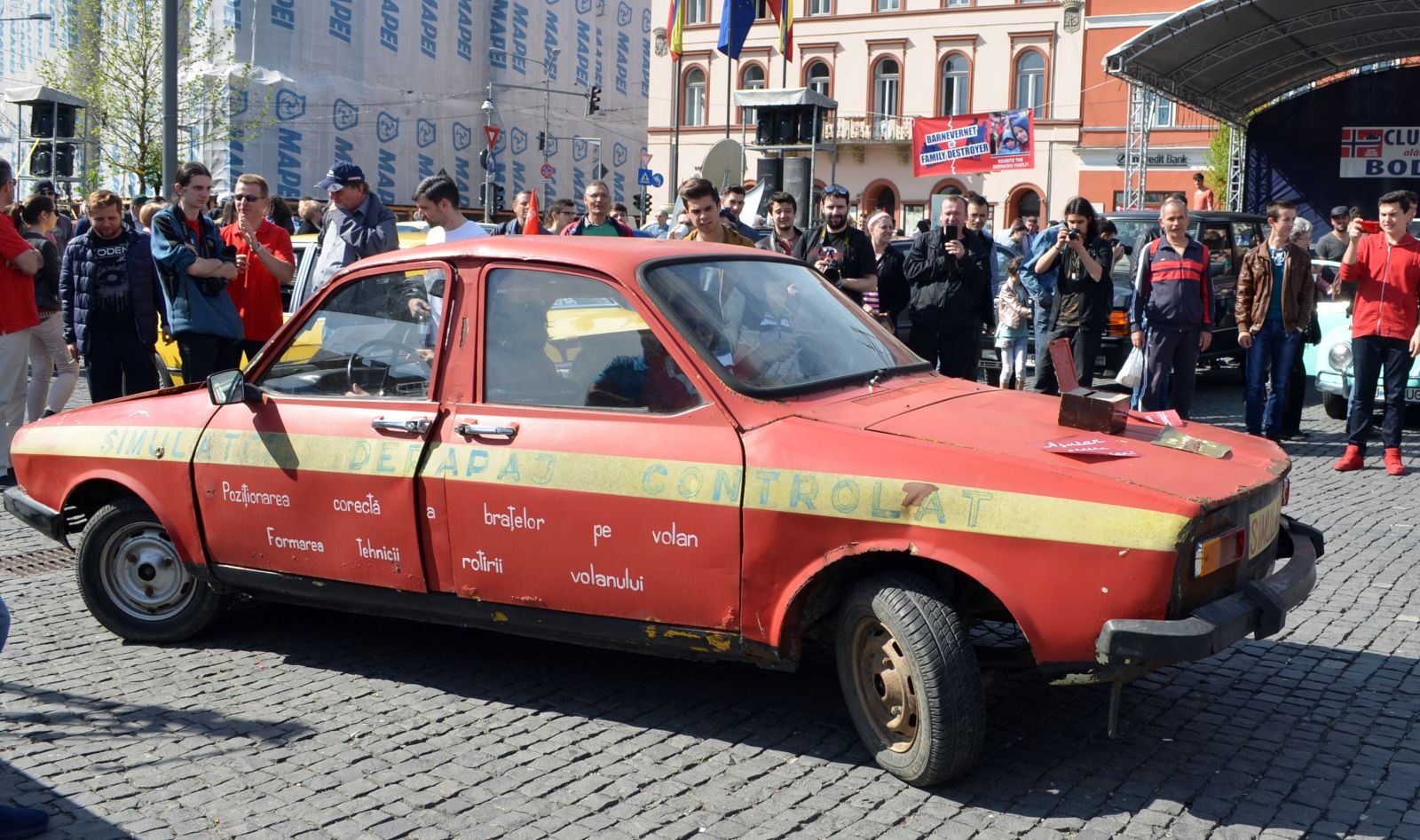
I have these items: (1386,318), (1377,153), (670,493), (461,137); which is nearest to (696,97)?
(461,137)

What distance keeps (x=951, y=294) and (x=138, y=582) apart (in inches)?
215

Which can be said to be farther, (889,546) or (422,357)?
(422,357)

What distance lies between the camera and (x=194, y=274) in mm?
8203

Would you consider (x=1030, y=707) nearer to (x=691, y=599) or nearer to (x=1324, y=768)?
(x=1324, y=768)

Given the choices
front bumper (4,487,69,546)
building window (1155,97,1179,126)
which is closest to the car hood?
front bumper (4,487,69,546)

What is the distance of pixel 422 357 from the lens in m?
5.16

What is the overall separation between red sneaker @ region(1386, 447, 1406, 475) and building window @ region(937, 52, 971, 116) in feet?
153

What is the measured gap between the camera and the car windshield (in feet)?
15.4

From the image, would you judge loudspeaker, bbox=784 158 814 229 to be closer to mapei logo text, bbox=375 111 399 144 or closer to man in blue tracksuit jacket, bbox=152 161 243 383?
man in blue tracksuit jacket, bbox=152 161 243 383

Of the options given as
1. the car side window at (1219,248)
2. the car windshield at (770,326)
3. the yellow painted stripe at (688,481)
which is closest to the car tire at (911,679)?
the yellow painted stripe at (688,481)

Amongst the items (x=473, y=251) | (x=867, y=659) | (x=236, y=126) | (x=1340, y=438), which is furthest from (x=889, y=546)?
(x=236, y=126)

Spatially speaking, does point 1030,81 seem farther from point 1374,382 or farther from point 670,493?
point 670,493

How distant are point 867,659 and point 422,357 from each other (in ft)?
6.55

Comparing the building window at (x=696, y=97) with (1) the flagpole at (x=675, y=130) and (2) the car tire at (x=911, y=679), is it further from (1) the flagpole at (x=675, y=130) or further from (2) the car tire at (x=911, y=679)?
(2) the car tire at (x=911, y=679)
